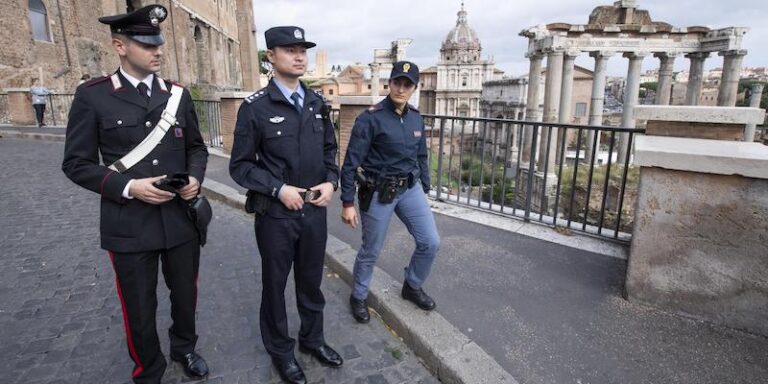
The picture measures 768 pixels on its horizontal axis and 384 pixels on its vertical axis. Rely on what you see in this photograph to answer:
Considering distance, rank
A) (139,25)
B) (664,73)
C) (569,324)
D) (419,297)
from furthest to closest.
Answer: (664,73) < (419,297) < (569,324) < (139,25)

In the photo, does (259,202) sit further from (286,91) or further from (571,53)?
(571,53)

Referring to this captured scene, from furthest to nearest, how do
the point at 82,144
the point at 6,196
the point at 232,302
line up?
the point at 6,196 < the point at 232,302 < the point at 82,144

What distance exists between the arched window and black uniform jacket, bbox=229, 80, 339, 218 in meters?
23.7

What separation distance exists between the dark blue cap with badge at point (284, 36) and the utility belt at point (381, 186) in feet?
3.68

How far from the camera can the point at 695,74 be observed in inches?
907

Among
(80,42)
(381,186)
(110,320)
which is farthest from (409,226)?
(80,42)

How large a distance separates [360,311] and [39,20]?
24.6m

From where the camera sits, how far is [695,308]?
134 inches

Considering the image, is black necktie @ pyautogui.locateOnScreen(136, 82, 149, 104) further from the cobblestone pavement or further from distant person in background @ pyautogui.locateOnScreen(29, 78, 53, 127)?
distant person in background @ pyautogui.locateOnScreen(29, 78, 53, 127)

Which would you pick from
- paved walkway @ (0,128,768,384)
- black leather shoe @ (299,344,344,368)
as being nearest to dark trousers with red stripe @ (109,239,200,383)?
black leather shoe @ (299,344,344,368)

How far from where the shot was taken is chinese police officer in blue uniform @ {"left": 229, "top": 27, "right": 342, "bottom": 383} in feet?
8.36

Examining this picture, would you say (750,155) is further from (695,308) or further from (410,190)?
(410,190)

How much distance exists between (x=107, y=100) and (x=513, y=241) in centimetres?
410

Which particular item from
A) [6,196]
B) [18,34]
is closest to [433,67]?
[18,34]
